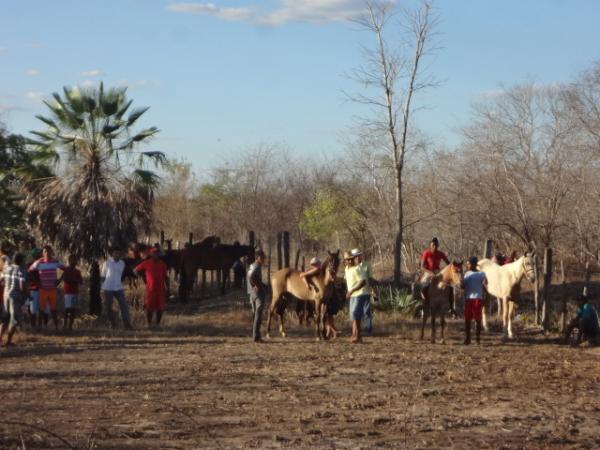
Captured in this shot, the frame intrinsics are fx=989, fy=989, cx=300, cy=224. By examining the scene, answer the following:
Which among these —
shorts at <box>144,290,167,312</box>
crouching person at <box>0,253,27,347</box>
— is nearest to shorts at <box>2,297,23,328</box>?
crouching person at <box>0,253,27,347</box>

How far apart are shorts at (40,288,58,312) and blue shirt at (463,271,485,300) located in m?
7.96

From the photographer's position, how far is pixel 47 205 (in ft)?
80.4

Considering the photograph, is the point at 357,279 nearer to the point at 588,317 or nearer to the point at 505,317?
the point at 505,317

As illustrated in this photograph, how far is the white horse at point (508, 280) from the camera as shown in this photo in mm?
19438

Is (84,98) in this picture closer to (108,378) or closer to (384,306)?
(384,306)

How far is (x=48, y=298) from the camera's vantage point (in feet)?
63.6

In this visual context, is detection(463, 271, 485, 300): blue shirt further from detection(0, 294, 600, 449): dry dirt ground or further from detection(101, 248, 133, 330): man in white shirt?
detection(101, 248, 133, 330): man in white shirt

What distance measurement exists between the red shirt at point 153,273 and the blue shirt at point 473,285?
6476 millimetres

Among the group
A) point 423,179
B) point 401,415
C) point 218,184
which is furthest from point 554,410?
point 218,184

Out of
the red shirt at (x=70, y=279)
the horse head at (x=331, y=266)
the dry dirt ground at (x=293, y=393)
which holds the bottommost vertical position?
the dry dirt ground at (x=293, y=393)

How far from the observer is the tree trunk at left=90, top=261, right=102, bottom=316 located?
968 inches

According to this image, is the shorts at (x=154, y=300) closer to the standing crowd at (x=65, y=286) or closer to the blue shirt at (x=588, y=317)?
the standing crowd at (x=65, y=286)

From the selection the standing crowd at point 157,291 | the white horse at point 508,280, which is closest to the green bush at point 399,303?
the standing crowd at point 157,291

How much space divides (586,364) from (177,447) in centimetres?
876
